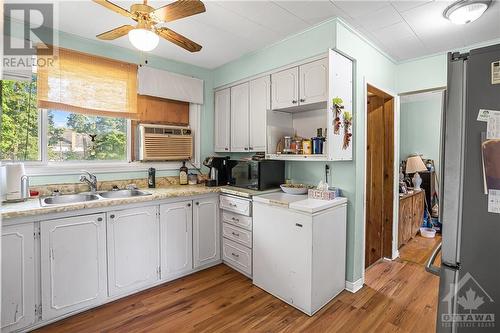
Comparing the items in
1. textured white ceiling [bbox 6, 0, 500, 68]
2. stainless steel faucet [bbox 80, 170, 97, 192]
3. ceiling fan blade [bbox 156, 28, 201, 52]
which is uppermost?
textured white ceiling [bbox 6, 0, 500, 68]

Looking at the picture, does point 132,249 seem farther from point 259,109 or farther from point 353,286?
point 353,286

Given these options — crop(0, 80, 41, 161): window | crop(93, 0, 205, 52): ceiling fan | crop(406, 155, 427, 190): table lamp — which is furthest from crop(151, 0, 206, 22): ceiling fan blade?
crop(406, 155, 427, 190): table lamp

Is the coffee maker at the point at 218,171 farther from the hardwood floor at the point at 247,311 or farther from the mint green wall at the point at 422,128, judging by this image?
the mint green wall at the point at 422,128

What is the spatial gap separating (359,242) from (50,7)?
3.59 metres

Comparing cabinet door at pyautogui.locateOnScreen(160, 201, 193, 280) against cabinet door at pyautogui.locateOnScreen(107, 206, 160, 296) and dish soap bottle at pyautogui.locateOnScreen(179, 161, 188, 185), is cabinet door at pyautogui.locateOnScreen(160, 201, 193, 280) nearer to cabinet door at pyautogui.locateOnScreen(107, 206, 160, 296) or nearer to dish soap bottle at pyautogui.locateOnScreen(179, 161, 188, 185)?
cabinet door at pyautogui.locateOnScreen(107, 206, 160, 296)

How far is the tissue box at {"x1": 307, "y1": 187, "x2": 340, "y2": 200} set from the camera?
7.76 feet

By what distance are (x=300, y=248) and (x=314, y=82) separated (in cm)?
152

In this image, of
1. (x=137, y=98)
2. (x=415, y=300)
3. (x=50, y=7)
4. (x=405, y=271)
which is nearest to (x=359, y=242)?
(x=415, y=300)

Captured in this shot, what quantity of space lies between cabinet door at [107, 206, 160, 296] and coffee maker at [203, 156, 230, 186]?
2.75 ft

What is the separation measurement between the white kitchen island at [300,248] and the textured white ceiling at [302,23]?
5.46 ft

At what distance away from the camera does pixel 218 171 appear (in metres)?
3.19

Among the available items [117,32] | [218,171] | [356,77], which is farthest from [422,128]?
[117,32]

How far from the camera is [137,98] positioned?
301 centimetres

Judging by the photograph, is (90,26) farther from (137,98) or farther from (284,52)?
(284,52)
